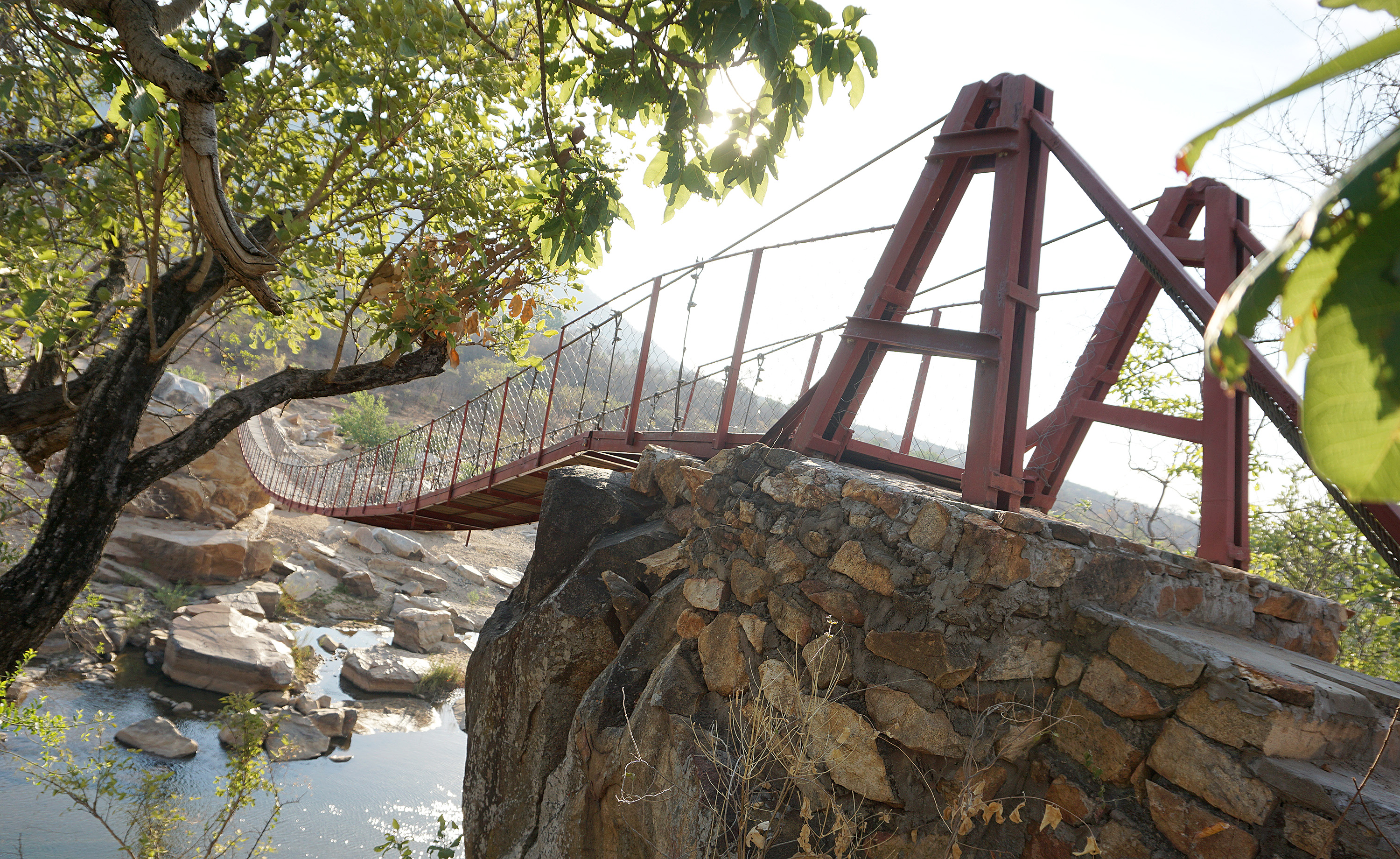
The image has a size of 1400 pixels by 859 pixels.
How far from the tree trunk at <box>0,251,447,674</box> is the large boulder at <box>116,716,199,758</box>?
311cm

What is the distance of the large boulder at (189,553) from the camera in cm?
897

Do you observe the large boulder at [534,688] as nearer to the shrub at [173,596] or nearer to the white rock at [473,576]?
the shrub at [173,596]

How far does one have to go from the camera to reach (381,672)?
802cm

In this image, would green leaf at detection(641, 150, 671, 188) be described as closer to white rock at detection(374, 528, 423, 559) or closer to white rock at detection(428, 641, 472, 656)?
white rock at detection(428, 641, 472, 656)

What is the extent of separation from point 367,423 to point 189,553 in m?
10.2

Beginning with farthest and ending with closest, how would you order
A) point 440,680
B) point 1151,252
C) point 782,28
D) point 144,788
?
point 440,680 → point 144,788 → point 1151,252 → point 782,28

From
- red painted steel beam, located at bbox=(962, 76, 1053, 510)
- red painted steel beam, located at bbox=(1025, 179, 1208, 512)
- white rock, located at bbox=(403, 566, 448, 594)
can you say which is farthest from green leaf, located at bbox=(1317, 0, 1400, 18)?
white rock, located at bbox=(403, 566, 448, 594)

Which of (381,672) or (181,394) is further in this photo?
(181,394)

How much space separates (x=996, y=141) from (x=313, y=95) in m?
3.45

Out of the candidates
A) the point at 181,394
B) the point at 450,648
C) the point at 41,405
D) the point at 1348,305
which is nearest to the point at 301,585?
the point at 450,648

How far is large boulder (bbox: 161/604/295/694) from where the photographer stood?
22.7 feet

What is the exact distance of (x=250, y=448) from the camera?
10648 mm

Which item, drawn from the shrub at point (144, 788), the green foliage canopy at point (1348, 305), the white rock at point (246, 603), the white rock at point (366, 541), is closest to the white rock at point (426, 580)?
the white rock at point (366, 541)

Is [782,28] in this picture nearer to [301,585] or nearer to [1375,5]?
[1375,5]
